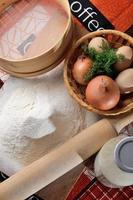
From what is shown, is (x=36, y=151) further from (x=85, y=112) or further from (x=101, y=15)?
(x=101, y=15)

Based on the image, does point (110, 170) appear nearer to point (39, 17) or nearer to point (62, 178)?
point (62, 178)

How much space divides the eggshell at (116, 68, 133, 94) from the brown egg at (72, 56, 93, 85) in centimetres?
7

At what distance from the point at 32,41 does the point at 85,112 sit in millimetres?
201

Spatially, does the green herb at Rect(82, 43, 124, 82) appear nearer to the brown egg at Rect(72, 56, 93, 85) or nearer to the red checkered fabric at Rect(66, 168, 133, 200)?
the brown egg at Rect(72, 56, 93, 85)

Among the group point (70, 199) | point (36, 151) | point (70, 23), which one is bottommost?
point (70, 199)

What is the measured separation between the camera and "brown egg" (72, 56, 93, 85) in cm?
91

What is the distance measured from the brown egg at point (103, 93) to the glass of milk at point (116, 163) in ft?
0.26

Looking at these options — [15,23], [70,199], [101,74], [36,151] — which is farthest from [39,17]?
[70,199]

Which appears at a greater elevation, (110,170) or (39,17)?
(39,17)

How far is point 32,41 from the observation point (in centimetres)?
97

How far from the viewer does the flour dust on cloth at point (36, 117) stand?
36.8 inches

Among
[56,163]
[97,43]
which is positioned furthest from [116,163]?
[97,43]

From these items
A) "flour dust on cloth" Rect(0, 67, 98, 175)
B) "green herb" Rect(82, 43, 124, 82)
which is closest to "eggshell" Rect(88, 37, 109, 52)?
"green herb" Rect(82, 43, 124, 82)

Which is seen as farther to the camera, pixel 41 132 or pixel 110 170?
pixel 41 132
